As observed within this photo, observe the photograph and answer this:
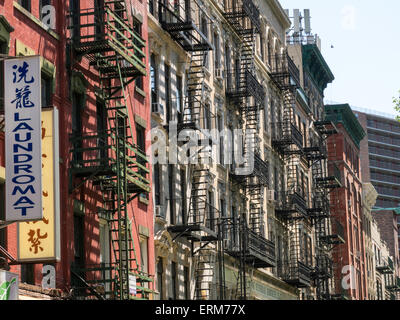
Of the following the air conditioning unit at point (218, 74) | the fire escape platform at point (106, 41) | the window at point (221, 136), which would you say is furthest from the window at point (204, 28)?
the fire escape platform at point (106, 41)

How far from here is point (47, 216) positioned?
24.4 m

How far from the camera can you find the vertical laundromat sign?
2250 cm

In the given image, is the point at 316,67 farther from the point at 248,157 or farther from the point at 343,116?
the point at 248,157

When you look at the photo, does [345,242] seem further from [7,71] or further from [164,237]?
[7,71]

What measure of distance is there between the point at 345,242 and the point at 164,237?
156ft

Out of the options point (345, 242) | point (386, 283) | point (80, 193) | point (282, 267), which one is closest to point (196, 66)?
point (80, 193)

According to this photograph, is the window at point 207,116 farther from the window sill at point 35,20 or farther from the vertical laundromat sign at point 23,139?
the vertical laundromat sign at point 23,139

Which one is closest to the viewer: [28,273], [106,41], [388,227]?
[28,273]

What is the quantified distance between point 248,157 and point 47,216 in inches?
1029

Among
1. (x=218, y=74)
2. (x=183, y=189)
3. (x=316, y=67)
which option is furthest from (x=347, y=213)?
(x=183, y=189)

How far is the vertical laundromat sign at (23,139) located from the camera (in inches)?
886

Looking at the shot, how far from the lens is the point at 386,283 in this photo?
10938 centimetres

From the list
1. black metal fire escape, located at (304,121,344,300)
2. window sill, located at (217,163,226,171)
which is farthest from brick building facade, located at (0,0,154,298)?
black metal fire escape, located at (304,121,344,300)

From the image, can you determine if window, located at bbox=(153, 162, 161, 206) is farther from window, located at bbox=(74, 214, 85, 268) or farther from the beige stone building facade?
Result: window, located at bbox=(74, 214, 85, 268)
